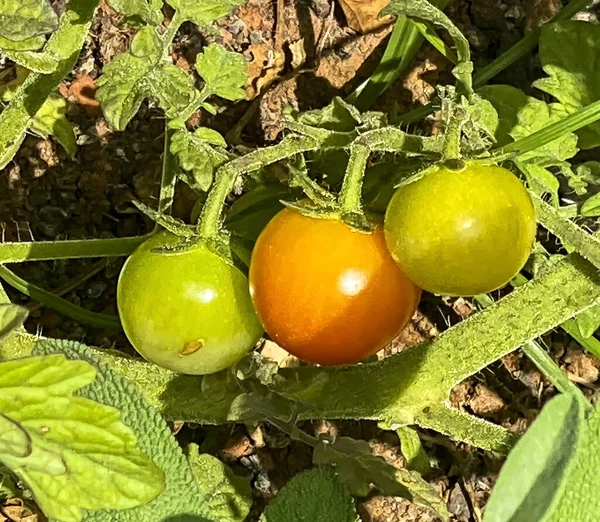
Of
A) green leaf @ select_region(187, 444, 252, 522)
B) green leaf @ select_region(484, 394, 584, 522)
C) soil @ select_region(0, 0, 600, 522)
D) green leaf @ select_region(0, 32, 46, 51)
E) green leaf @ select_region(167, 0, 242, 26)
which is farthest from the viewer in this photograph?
soil @ select_region(0, 0, 600, 522)

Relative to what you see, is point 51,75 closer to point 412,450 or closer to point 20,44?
point 20,44

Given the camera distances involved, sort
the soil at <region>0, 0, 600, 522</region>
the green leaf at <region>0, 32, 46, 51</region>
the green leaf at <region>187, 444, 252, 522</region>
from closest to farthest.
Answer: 1. the green leaf at <region>0, 32, 46, 51</region>
2. the green leaf at <region>187, 444, 252, 522</region>
3. the soil at <region>0, 0, 600, 522</region>

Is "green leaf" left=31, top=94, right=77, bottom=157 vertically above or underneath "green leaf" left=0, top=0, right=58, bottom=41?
underneath

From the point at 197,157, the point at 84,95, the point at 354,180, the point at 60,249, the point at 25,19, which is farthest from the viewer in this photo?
the point at 84,95

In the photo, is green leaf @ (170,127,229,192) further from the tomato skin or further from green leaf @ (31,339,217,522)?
green leaf @ (31,339,217,522)

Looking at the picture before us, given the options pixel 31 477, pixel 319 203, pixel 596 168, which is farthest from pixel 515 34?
pixel 31 477

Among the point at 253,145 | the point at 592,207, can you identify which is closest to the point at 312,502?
the point at 592,207

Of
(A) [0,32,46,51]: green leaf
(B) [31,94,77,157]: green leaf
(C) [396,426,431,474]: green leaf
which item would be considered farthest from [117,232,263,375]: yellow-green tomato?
(C) [396,426,431,474]: green leaf
